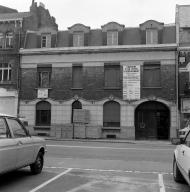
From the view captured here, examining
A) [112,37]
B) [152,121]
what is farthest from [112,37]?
[152,121]

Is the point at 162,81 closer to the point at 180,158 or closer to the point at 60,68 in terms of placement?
the point at 60,68

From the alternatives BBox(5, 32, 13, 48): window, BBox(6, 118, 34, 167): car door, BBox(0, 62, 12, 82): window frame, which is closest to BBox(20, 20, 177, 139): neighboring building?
BBox(0, 62, 12, 82): window frame

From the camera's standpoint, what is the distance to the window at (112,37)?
3185 centimetres

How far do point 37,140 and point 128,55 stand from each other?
21.9m

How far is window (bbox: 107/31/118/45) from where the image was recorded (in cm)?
3185

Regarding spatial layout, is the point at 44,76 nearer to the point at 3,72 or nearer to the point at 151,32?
the point at 3,72

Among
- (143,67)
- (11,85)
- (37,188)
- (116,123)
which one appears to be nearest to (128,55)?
(143,67)

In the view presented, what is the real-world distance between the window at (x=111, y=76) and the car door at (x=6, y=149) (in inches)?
917

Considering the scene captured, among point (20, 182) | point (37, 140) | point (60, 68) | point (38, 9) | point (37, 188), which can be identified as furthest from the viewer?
point (38, 9)

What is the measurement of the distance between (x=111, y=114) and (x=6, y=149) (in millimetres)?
23428

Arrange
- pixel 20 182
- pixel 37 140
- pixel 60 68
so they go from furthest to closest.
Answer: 1. pixel 60 68
2. pixel 37 140
3. pixel 20 182

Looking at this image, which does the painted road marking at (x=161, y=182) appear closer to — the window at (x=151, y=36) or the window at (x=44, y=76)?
the window at (x=151, y=36)

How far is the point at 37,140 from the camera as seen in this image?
399 inches

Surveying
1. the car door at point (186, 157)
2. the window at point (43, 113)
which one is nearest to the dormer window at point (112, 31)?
the window at point (43, 113)
